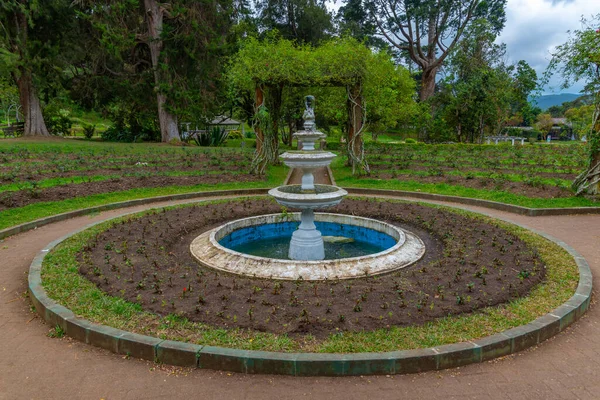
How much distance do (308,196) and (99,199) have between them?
23.4 ft

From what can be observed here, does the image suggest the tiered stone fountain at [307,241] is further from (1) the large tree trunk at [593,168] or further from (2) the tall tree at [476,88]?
(2) the tall tree at [476,88]

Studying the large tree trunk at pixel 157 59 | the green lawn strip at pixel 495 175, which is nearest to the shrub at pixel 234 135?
the large tree trunk at pixel 157 59

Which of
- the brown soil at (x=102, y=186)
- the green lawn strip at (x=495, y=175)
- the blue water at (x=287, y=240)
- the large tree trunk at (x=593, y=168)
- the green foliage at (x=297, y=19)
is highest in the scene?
the green foliage at (x=297, y=19)

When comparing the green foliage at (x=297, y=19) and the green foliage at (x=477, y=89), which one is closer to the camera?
the green foliage at (x=477, y=89)

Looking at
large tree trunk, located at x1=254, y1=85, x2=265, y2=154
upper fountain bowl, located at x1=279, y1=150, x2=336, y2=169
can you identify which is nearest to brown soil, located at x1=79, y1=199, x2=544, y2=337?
upper fountain bowl, located at x1=279, y1=150, x2=336, y2=169

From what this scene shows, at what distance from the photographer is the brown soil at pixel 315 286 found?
14.1ft

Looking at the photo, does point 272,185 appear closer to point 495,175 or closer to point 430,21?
point 495,175

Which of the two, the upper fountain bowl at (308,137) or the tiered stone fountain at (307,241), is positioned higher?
the upper fountain bowl at (308,137)

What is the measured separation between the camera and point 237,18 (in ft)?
92.9

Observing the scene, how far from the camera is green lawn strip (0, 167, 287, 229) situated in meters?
8.86

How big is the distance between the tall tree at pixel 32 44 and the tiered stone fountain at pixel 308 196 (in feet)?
60.7

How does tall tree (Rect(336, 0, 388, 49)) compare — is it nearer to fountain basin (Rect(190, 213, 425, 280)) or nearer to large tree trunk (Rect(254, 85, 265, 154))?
large tree trunk (Rect(254, 85, 265, 154))

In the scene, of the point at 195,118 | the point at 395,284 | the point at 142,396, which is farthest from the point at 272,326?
the point at 195,118

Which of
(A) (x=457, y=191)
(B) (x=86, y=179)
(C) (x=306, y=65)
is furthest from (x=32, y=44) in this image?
(A) (x=457, y=191)
